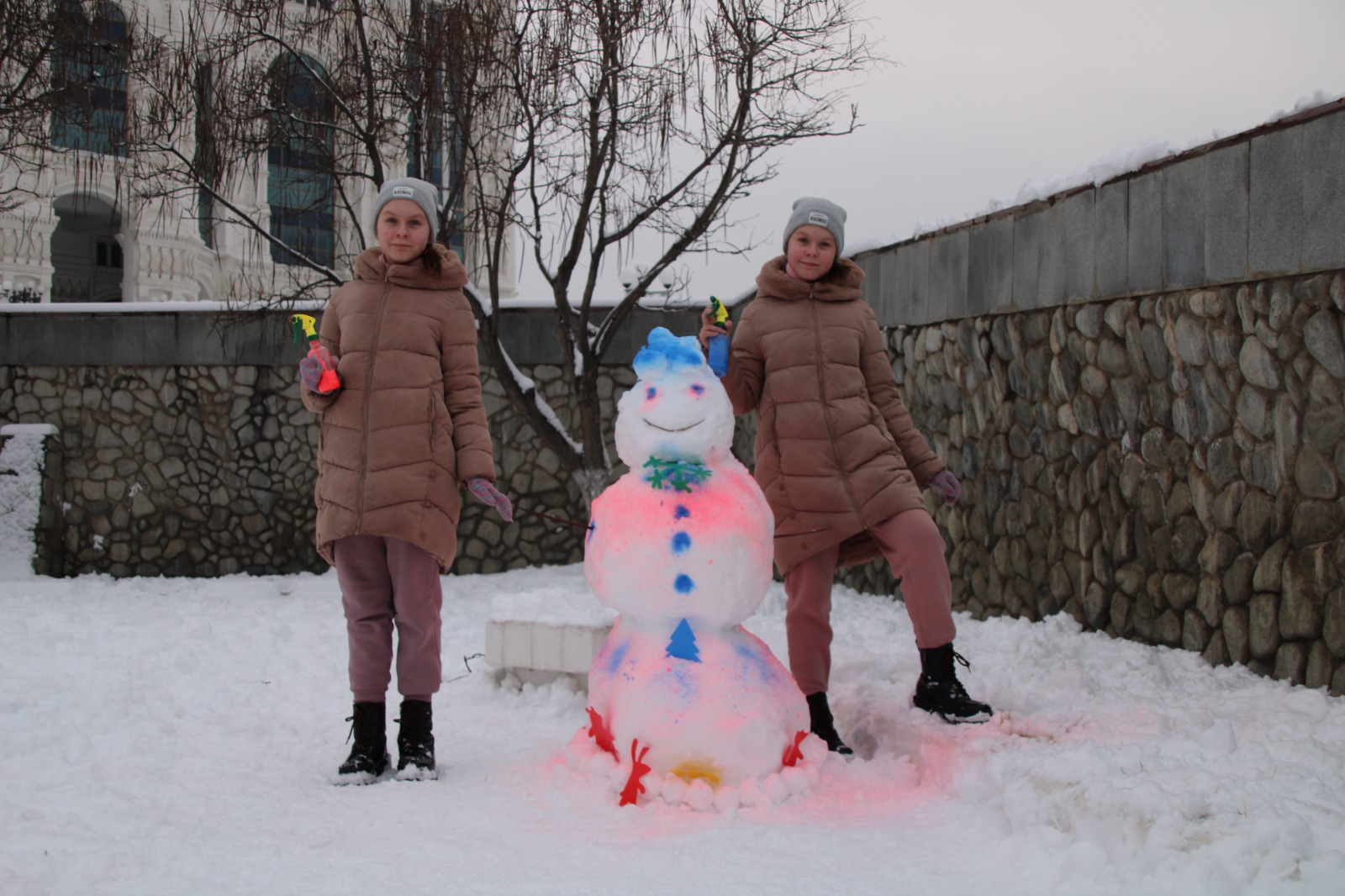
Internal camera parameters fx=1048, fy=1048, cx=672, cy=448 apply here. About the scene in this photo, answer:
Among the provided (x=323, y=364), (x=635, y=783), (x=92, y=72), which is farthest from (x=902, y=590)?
(x=92, y=72)

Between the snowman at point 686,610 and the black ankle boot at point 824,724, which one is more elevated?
the snowman at point 686,610

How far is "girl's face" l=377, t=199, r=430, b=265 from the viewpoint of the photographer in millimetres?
3119

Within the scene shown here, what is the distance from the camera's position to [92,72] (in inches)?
254

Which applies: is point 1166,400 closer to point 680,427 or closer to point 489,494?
point 680,427

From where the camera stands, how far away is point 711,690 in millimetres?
2596

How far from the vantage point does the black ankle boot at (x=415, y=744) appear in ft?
9.65

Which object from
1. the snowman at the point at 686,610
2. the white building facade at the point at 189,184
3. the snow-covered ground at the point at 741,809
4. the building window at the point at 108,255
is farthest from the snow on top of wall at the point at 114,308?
the building window at the point at 108,255

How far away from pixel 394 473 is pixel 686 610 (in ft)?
3.08

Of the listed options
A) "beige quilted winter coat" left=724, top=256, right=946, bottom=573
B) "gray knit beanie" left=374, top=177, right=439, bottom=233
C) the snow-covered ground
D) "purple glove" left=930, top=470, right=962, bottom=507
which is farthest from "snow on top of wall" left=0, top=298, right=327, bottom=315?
"purple glove" left=930, top=470, right=962, bottom=507

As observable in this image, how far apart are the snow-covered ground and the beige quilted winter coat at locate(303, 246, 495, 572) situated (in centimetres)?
75

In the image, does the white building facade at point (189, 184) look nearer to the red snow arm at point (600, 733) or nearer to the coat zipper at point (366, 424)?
the coat zipper at point (366, 424)

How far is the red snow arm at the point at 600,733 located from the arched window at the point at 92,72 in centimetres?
554

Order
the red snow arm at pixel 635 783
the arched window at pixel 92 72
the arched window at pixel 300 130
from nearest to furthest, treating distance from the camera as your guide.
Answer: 1. the red snow arm at pixel 635 783
2. the arched window at pixel 92 72
3. the arched window at pixel 300 130

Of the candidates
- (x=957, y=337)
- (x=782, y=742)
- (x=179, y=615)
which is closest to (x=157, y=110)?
(x=179, y=615)
